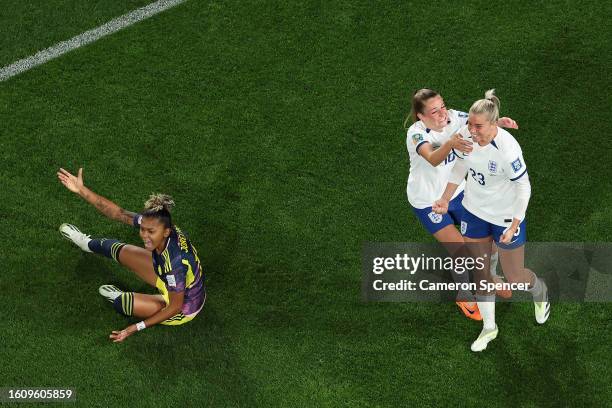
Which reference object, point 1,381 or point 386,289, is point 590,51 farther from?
point 1,381

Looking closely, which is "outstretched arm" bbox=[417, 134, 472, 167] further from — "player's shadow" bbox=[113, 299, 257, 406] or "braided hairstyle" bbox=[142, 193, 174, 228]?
"player's shadow" bbox=[113, 299, 257, 406]

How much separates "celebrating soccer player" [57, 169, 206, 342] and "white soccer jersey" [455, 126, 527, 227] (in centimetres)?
216

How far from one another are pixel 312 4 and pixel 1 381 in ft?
16.9

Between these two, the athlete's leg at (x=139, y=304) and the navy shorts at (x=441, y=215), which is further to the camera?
the athlete's leg at (x=139, y=304)

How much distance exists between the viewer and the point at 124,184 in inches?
342

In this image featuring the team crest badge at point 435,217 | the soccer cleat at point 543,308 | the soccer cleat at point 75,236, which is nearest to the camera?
the team crest badge at point 435,217

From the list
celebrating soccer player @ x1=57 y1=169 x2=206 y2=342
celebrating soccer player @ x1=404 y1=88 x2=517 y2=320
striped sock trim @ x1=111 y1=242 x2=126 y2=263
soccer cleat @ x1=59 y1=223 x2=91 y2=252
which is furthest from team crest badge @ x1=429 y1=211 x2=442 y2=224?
soccer cleat @ x1=59 y1=223 x2=91 y2=252

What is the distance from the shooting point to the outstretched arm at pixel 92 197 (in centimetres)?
686

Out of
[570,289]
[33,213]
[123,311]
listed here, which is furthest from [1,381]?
[570,289]

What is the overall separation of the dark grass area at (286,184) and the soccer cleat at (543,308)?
95mm


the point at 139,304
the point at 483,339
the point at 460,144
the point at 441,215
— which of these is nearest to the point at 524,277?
the point at 483,339

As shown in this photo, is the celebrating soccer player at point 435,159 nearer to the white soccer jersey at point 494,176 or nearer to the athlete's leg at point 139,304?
the white soccer jersey at point 494,176

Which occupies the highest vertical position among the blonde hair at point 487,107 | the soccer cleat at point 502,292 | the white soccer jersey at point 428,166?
the blonde hair at point 487,107
